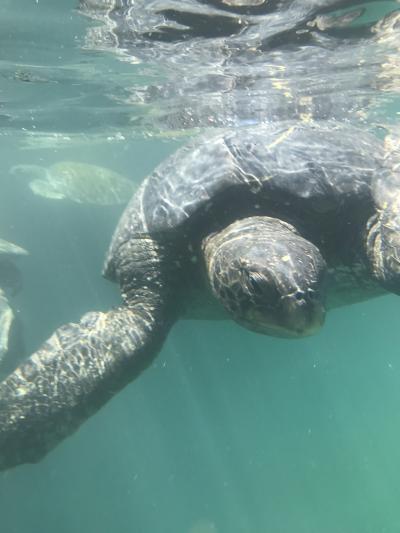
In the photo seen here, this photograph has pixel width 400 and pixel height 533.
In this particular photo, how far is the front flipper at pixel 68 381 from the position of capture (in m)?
4.99

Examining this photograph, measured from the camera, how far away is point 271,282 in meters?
3.95

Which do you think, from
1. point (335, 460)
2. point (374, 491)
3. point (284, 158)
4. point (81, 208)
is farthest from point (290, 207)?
point (374, 491)

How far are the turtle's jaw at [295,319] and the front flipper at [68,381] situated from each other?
178 cm

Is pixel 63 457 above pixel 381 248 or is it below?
below

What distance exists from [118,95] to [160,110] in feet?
6.79

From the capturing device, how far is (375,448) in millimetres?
54375

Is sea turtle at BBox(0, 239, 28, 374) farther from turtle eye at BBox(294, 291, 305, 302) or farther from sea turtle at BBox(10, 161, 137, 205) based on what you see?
turtle eye at BBox(294, 291, 305, 302)

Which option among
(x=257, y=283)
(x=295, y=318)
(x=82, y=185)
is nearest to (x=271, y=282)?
(x=257, y=283)

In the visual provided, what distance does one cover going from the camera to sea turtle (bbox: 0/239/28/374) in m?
11.9

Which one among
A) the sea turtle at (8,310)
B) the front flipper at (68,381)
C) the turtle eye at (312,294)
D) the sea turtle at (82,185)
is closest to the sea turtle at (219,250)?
the front flipper at (68,381)

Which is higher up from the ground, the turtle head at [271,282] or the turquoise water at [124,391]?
the turtle head at [271,282]

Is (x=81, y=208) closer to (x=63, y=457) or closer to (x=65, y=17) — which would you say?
(x=63, y=457)

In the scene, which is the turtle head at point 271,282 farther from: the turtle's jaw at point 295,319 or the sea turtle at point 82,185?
the sea turtle at point 82,185

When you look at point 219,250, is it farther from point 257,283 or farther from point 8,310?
point 8,310
